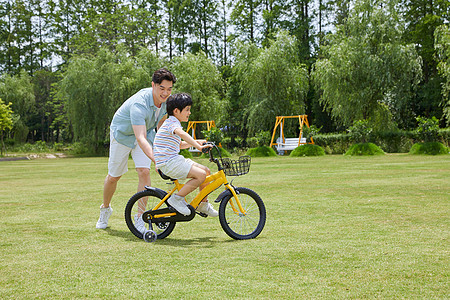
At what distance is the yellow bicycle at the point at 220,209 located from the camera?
214 inches

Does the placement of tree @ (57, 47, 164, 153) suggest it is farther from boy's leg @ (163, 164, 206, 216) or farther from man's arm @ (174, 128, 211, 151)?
man's arm @ (174, 128, 211, 151)

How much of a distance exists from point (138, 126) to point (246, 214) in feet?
5.04

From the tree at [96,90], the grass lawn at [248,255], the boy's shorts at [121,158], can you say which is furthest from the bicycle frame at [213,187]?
the tree at [96,90]

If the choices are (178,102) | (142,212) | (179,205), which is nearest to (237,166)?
(179,205)

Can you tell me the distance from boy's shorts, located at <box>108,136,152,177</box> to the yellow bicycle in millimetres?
461

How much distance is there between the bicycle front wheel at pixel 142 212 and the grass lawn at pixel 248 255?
5.1 inches

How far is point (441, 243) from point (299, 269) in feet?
5.75

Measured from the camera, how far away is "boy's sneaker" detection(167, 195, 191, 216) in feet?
17.9

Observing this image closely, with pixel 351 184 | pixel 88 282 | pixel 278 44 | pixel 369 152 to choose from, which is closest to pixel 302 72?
pixel 278 44

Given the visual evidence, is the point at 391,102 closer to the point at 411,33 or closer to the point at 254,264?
the point at 411,33

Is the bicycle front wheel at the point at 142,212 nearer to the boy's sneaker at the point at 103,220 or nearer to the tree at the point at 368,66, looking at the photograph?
the boy's sneaker at the point at 103,220

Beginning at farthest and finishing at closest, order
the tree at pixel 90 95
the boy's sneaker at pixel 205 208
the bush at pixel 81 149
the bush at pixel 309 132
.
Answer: the bush at pixel 81 149 → the tree at pixel 90 95 → the bush at pixel 309 132 → the boy's sneaker at pixel 205 208

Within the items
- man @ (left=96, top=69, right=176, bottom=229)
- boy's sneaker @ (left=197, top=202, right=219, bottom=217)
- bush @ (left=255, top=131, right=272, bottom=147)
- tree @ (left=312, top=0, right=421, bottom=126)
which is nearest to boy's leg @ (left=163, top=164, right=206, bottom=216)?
boy's sneaker @ (left=197, top=202, right=219, bottom=217)

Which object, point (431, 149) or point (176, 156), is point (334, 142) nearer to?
point (431, 149)
